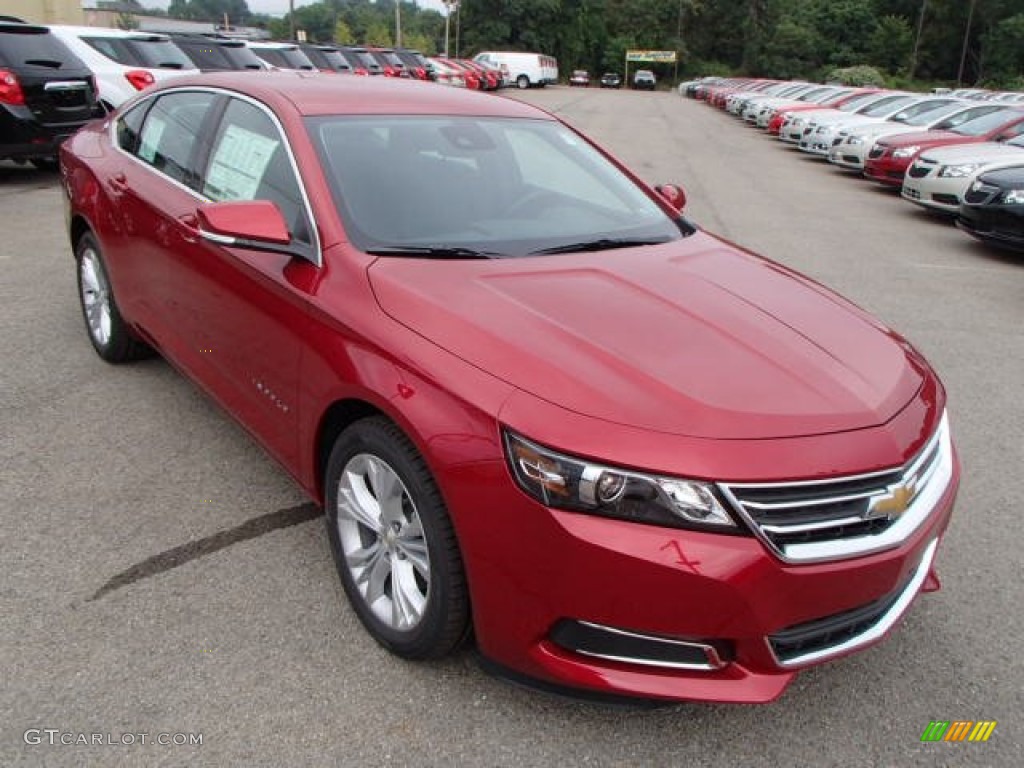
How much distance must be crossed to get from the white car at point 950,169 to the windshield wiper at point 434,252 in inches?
379

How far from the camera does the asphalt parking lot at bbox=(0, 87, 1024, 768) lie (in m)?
2.25

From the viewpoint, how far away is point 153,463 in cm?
364

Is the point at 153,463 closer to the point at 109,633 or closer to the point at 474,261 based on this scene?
the point at 109,633

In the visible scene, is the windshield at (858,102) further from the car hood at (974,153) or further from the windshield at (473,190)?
the windshield at (473,190)

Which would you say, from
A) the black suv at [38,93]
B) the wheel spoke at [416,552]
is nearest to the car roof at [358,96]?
the wheel spoke at [416,552]

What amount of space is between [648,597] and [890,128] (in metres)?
16.3

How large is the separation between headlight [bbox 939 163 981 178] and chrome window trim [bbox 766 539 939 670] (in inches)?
394

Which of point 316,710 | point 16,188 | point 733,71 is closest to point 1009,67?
point 733,71

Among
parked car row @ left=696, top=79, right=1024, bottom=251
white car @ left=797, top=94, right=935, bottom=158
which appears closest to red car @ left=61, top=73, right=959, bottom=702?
parked car row @ left=696, top=79, right=1024, bottom=251

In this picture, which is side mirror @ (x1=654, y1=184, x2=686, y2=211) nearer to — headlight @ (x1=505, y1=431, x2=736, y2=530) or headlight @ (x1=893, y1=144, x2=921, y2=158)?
headlight @ (x1=505, y1=431, x2=736, y2=530)

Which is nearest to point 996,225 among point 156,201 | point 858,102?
point 156,201

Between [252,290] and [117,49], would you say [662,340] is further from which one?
[117,49]

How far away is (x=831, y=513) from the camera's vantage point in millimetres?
2031

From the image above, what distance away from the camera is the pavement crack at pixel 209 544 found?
112 inches
